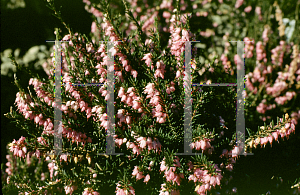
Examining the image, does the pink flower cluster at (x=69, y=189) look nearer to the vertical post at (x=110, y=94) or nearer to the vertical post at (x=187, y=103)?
the vertical post at (x=110, y=94)

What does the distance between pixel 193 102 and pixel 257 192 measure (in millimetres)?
1432

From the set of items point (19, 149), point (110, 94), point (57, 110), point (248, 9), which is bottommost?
point (19, 149)

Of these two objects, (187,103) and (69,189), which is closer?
(187,103)

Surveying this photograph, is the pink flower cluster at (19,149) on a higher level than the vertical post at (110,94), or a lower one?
lower

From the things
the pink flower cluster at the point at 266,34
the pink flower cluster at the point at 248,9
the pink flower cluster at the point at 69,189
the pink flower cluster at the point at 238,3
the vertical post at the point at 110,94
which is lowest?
the pink flower cluster at the point at 69,189

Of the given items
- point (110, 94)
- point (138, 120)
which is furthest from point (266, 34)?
point (110, 94)

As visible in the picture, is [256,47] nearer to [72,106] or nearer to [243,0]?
[243,0]

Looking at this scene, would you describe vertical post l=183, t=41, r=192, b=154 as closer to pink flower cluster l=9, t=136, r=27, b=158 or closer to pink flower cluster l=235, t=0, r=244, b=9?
pink flower cluster l=9, t=136, r=27, b=158

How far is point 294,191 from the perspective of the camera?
8.62 ft

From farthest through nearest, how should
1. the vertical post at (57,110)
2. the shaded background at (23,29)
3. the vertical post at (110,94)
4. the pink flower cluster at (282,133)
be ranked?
1. the shaded background at (23,29)
2. the vertical post at (57,110)
3. the vertical post at (110,94)
4. the pink flower cluster at (282,133)

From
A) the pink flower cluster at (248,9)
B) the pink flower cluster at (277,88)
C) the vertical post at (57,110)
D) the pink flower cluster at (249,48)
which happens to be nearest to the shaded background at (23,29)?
the vertical post at (57,110)

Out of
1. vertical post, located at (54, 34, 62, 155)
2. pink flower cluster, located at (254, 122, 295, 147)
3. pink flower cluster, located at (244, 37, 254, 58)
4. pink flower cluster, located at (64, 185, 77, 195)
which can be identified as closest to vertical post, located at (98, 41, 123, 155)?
vertical post, located at (54, 34, 62, 155)

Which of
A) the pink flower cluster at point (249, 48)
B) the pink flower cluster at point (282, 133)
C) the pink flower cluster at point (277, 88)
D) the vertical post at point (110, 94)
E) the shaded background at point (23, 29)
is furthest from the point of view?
the shaded background at point (23, 29)

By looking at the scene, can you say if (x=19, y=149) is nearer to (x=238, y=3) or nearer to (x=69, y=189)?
(x=69, y=189)
